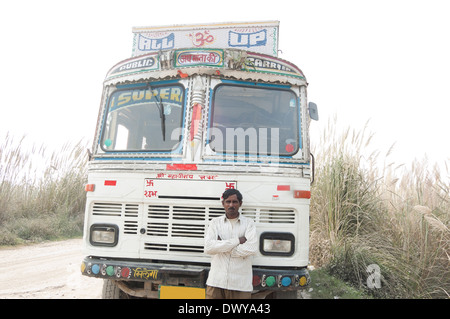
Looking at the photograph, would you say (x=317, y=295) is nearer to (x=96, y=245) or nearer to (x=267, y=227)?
(x=267, y=227)

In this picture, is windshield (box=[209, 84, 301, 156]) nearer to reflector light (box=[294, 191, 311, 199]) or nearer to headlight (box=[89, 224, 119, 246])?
reflector light (box=[294, 191, 311, 199])

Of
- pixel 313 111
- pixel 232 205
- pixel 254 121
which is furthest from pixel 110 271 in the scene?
pixel 313 111

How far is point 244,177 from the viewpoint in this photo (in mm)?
3432

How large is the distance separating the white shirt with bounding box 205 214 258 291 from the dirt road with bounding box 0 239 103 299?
2.48m

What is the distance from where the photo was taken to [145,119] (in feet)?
12.8

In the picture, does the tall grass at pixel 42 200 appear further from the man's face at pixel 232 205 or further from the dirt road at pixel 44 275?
the man's face at pixel 232 205

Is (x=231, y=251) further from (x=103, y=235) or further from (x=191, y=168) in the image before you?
(x=103, y=235)

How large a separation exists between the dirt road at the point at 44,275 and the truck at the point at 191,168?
56.7 inches

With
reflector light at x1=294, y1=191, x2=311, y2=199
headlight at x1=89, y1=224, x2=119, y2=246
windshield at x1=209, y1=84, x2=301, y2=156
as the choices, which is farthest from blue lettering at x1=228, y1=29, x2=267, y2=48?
headlight at x1=89, y1=224, x2=119, y2=246

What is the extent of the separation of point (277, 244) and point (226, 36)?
2.80 m

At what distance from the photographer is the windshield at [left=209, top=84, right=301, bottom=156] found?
362cm

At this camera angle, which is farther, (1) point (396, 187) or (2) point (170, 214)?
(1) point (396, 187)
